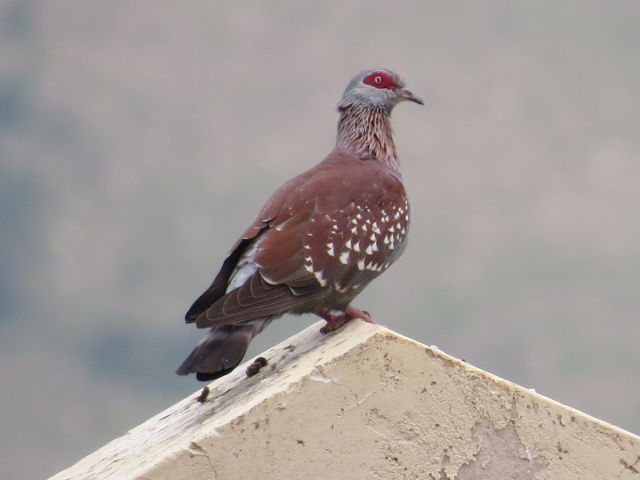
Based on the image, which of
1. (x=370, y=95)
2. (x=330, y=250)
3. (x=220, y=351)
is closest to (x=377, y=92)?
(x=370, y=95)

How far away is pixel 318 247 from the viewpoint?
23.1 feet

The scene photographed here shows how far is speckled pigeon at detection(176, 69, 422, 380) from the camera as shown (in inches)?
256

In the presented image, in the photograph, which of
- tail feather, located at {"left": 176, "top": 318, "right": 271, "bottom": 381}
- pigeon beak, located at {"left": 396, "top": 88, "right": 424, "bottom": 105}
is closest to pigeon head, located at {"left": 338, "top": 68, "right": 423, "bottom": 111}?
pigeon beak, located at {"left": 396, "top": 88, "right": 424, "bottom": 105}

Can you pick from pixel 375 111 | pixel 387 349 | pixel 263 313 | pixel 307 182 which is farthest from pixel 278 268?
pixel 375 111

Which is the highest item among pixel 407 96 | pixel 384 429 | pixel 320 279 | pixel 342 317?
pixel 407 96

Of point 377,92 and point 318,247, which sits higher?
point 377,92

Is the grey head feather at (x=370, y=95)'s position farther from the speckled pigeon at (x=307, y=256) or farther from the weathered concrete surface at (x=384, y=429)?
the weathered concrete surface at (x=384, y=429)

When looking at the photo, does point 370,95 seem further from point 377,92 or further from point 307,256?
point 307,256

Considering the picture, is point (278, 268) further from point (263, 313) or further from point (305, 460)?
point (305, 460)

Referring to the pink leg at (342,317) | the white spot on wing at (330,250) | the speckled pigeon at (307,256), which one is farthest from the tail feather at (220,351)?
the white spot on wing at (330,250)

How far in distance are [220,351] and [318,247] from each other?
0.99 meters

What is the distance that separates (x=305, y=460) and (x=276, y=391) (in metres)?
0.32

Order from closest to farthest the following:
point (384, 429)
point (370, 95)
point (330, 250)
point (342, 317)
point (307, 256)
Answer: point (384, 429), point (342, 317), point (307, 256), point (330, 250), point (370, 95)

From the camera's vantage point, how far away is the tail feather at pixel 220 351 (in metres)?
6.23
